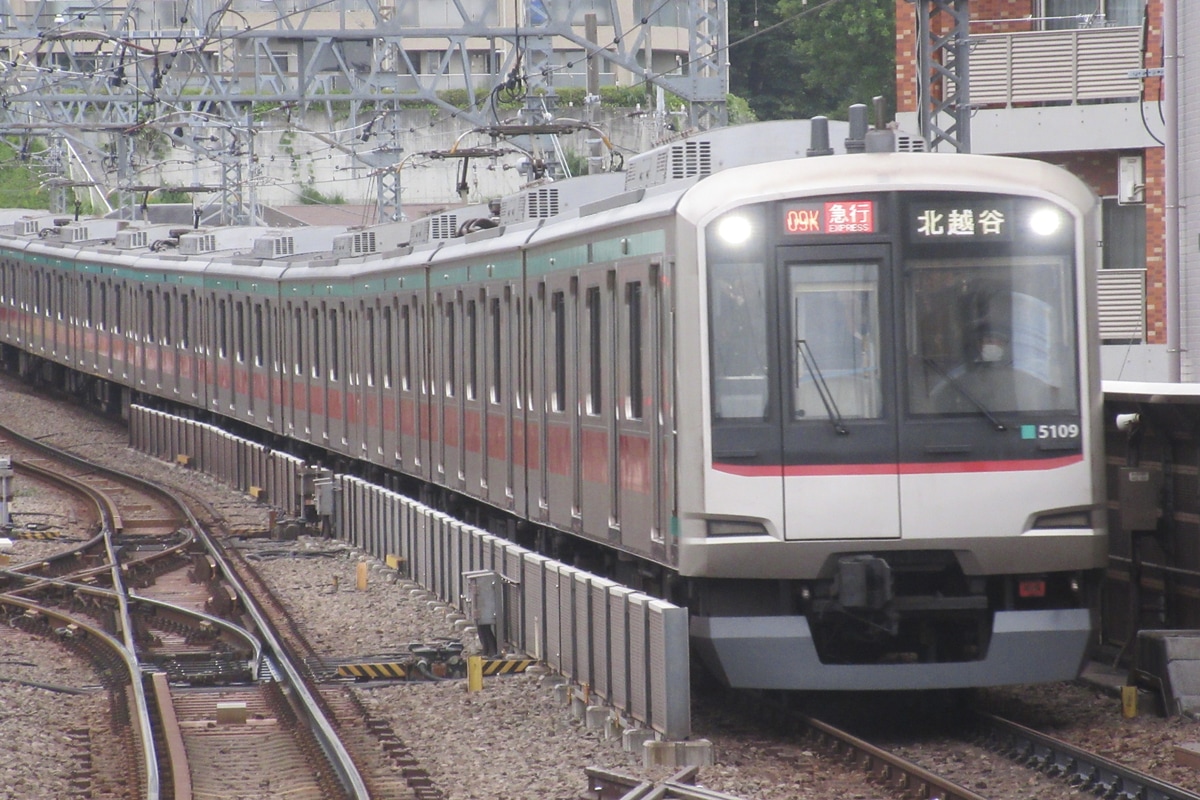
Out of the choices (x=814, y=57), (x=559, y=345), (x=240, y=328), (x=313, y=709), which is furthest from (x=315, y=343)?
(x=814, y=57)

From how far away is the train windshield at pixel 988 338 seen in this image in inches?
364

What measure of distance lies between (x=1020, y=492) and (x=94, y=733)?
484cm

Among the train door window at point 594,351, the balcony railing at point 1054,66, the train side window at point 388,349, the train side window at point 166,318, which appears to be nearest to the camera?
the train door window at point 594,351

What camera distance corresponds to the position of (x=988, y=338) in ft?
30.3

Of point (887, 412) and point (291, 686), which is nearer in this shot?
point (887, 412)

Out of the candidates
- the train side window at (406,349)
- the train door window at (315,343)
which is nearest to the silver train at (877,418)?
the train side window at (406,349)

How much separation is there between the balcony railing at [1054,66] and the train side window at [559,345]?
400 inches

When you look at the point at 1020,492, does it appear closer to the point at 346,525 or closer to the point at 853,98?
the point at 346,525

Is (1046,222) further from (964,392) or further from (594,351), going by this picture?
(594,351)

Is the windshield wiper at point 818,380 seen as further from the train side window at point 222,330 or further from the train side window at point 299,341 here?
the train side window at point 222,330

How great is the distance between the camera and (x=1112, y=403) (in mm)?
10984

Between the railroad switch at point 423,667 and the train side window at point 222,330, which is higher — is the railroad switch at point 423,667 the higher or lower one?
the lower one

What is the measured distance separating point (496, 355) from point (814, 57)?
44.6 meters

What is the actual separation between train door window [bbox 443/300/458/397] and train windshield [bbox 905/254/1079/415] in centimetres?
712
